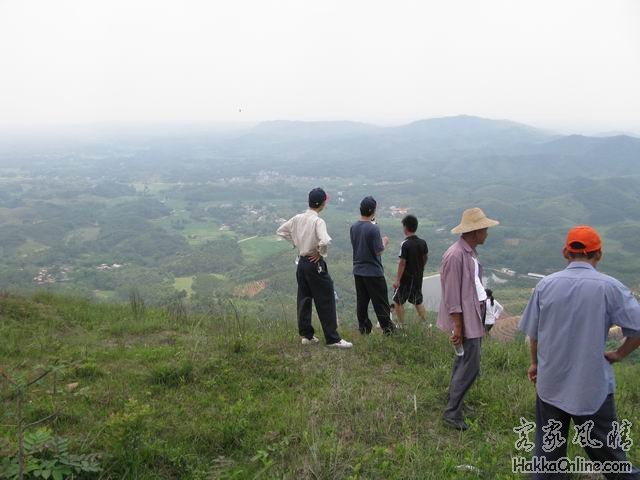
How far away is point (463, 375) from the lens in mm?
3279

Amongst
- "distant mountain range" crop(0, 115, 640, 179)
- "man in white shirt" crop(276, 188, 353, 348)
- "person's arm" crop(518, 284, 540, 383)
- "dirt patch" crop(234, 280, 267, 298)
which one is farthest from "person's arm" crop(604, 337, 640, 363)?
"distant mountain range" crop(0, 115, 640, 179)

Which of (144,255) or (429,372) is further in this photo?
(144,255)

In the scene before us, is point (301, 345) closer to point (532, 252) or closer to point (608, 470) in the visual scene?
point (608, 470)

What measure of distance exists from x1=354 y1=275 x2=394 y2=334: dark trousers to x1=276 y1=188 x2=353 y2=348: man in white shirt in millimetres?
473

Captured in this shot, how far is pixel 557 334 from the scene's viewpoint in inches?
94.3

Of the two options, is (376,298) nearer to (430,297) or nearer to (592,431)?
(592,431)

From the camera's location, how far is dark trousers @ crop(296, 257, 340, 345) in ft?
15.1

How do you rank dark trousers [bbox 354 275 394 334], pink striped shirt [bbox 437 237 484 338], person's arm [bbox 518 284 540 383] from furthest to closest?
dark trousers [bbox 354 275 394 334]
pink striped shirt [bbox 437 237 484 338]
person's arm [bbox 518 284 540 383]

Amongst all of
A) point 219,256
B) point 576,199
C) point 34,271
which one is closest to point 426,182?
point 576,199

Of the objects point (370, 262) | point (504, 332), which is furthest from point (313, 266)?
point (504, 332)

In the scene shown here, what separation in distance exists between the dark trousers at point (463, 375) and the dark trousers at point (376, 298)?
1660 millimetres

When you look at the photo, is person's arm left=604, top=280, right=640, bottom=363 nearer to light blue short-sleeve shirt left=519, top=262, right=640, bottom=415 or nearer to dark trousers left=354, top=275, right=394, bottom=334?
light blue short-sleeve shirt left=519, top=262, right=640, bottom=415

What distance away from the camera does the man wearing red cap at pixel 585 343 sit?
2.29 metres

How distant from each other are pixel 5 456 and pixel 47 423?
0.83m
